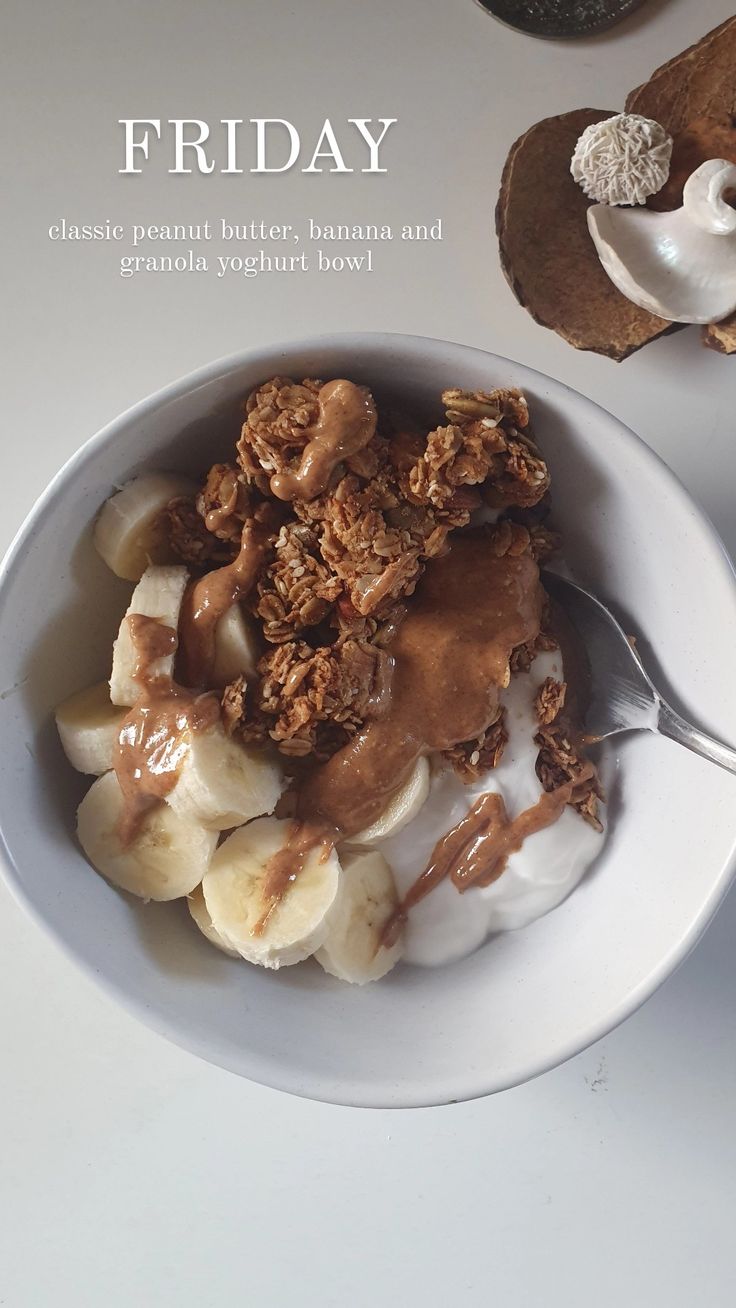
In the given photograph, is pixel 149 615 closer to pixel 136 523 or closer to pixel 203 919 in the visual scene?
pixel 136 523

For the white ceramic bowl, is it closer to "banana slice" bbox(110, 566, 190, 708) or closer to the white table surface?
"banana slice" bbox(110, 566, 190, 708)

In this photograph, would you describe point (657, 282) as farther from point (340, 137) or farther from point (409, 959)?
point (409, 959)

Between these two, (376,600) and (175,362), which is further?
(175,362)

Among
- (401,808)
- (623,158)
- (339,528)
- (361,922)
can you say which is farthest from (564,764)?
(623,158)

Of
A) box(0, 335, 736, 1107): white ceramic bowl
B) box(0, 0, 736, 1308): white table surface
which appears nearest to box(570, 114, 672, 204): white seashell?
box(0, 0, 736, 1308): white table surface

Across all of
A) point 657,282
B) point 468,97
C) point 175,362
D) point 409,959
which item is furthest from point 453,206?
point 409,959

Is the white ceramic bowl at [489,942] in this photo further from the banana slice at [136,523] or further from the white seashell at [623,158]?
the white seashell at [623,158]
